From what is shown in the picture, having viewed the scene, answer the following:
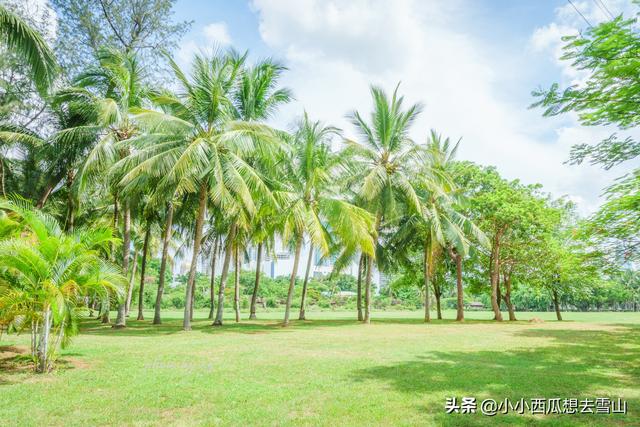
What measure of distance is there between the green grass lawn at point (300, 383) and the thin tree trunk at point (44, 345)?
0.28m

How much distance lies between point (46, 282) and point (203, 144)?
30.6 ft

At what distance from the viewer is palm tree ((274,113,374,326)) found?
1739cm

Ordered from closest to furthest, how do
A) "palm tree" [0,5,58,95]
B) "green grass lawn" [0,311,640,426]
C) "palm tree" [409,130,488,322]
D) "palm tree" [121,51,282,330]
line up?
"green grass lawn" [0,311,640,426], "palm tree" [0,5,58,95], "palm tree" [121,51,282,330], "palm tree" [409,130,488,322]

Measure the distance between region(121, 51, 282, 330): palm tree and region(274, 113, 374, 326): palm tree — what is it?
2.22 meters

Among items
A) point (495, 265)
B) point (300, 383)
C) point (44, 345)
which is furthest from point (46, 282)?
point (495, 265)

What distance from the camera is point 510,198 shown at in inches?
907

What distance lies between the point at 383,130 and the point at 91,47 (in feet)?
48.7

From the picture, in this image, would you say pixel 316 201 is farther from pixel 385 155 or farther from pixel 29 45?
pixel 29 45

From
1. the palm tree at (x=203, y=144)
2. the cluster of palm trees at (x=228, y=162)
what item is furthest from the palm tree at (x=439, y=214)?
the palm tree at (x=203, y=144)

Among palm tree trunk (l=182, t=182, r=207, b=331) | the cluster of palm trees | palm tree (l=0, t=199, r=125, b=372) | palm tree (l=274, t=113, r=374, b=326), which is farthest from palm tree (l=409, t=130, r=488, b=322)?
palm tree (l=0, t=199, r=125, b=372)

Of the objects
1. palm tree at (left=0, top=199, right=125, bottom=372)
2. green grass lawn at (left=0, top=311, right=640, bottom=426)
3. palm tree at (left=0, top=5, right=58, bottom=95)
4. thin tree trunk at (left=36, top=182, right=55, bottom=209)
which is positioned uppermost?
palm tree at (left=0, top=5, right=58, bottom=95)

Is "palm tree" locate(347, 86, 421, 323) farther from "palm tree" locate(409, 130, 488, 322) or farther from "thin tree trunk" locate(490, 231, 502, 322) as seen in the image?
"thin tree trunk" locate(490, 231, 502, 322)

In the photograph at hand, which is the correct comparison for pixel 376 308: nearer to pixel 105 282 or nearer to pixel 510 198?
pixel 510 198

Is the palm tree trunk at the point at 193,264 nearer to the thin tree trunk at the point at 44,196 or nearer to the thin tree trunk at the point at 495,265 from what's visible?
the thin tree trunk at the point at 44,196
